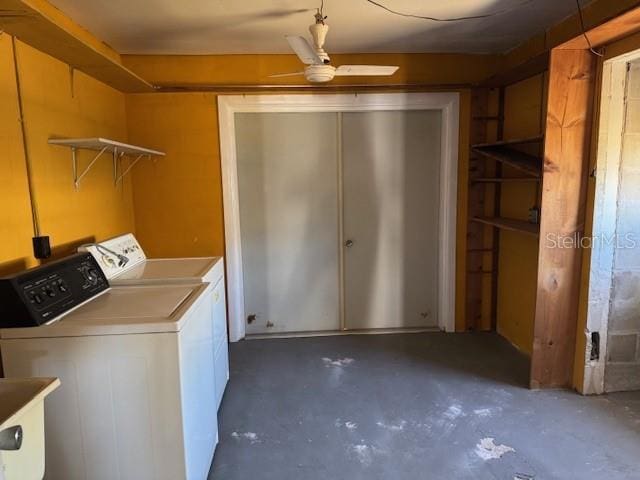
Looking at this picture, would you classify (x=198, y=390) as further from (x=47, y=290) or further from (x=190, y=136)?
(x=190, y=136)

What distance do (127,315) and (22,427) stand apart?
0.61m

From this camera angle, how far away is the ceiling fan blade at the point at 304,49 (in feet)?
6.24

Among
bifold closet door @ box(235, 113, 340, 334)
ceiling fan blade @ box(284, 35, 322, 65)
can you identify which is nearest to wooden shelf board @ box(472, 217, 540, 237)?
bifold closet door @ box(235, 113, 340, 334)

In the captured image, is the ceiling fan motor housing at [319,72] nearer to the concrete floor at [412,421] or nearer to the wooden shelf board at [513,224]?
the wooden shelf board at [513,224]

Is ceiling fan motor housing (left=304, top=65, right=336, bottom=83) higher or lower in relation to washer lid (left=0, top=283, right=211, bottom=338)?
higher

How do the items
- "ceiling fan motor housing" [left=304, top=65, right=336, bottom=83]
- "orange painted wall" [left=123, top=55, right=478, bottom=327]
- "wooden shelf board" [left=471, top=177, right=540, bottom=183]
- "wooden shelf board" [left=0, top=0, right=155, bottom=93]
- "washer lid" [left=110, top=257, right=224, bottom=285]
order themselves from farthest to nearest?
"orange painted wall" [left=123, top=55, right=478, bottom=327] → "wooden shelf board" [left=471, top=177, right=540, bottom=183] → "washer lid" [left=110, top=257, right=224, bottom=285] → "ceiling fan motor housing" [left=304, top=65, right=336, bottom=83] → "wooden shelf board" [left=0, top=0, right=155, bottom=93]

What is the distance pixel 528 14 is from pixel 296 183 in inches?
81.0

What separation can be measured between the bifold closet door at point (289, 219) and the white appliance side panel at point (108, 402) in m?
2.21

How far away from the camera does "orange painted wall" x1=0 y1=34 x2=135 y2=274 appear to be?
6.58 feet

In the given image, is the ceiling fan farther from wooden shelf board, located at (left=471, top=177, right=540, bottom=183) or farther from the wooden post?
wooden shelf board, located at (left=471, top=177, right=540, bottom=183)

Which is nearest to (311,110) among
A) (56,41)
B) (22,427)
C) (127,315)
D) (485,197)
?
(485,197)

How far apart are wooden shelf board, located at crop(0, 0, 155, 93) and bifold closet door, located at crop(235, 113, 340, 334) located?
1083 mm

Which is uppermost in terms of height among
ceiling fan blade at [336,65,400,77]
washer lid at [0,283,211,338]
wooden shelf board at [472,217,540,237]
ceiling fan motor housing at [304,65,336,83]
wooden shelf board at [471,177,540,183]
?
ceiling fan blade at [336,65,400,77]

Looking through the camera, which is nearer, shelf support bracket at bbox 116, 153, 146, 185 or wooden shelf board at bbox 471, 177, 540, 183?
wooden shelf board at bbox 471, 177, 540, 183
